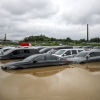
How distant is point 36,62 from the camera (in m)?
12.3

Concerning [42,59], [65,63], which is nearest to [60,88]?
[42,59]

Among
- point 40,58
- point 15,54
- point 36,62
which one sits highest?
point 15,54

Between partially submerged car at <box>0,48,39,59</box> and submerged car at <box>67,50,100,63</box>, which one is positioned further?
partially submerged car at <box>0,48,39,59</box>

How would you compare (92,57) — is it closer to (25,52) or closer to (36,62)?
(36,62)

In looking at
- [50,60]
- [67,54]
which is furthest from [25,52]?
[50,60]

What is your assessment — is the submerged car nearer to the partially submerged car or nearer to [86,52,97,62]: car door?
[86,52,97,62]: car door

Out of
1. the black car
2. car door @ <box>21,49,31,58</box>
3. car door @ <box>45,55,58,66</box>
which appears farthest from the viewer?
car door @ <box>21,49,31,58</box>

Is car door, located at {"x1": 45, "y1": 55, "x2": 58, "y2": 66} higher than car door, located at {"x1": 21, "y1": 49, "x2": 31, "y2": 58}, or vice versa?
car door, located at {"x1": 21, "y1": 49, "x2": 31, "y2": 58}

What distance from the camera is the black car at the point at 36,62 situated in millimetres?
11594

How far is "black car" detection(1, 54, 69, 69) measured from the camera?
38.0ft

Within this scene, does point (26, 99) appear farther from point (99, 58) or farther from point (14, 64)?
point (99, 58)

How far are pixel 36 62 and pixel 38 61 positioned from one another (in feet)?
0.79

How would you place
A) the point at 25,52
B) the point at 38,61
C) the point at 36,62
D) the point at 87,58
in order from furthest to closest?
1. the point at 25,52
2. the point at 87,58
3. the point at 38,61
4. the point at 36,62

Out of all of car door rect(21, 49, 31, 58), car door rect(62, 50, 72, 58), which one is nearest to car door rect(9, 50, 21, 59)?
car door rect(21, 49, 31, 58)
